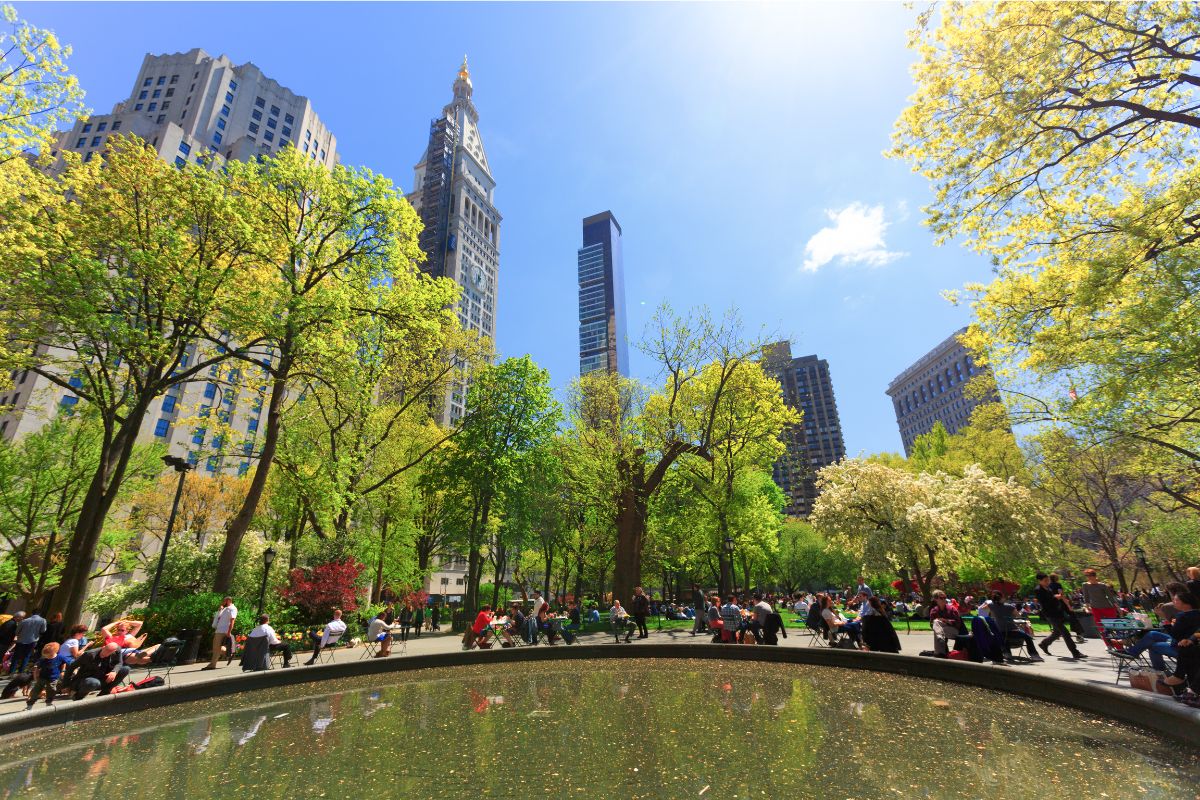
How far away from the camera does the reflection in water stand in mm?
5020

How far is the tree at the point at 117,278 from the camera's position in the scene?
526 inches

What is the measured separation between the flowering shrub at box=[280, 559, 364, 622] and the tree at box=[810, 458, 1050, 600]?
23881mm

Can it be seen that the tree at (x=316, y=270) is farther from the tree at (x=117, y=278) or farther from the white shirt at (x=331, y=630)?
the white shirt at (x=331, y=630)

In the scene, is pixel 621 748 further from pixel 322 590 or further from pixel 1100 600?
pixel 322 590

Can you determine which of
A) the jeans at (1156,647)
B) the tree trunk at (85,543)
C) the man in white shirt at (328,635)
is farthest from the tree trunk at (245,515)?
the jeans at (1156,647)

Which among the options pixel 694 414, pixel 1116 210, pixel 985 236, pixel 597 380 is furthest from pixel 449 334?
pixel 1116 210

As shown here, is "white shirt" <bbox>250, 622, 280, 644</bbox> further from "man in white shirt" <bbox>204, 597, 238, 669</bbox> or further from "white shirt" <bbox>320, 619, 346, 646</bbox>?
"white shirt" <bbox>320, 619, 346, 646</bbox>

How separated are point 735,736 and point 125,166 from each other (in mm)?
21904

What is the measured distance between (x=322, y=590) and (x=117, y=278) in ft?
40.1

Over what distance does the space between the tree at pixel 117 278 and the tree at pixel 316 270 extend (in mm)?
1036

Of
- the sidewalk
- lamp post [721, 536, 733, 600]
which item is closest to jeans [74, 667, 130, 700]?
the sidewalk

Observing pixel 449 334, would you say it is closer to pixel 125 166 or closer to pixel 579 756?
pixel 125 166

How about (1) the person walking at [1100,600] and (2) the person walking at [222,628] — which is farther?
(2) the person walking at [222,628]

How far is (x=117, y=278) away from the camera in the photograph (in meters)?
14.1
